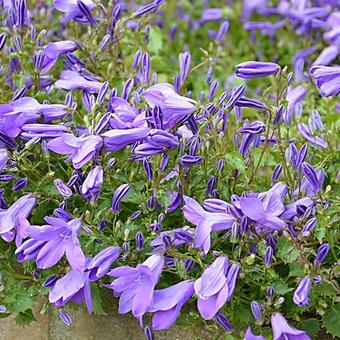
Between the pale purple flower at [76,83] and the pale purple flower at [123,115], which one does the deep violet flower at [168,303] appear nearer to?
the pale purple flower at [123,115]

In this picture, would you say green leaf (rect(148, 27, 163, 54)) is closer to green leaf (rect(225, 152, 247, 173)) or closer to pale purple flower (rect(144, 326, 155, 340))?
green leaf (rect(225, 152, 247, 173))

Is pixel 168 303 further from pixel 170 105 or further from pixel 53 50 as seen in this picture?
pixel 53 50

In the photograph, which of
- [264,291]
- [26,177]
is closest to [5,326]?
[26,177]

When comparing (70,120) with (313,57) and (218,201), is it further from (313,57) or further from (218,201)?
(313,57)

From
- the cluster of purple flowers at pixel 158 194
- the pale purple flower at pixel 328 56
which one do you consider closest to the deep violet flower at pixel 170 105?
the cluster of purple flowers at pixel 158 194

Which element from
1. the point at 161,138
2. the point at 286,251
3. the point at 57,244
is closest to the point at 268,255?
the point at 286,251

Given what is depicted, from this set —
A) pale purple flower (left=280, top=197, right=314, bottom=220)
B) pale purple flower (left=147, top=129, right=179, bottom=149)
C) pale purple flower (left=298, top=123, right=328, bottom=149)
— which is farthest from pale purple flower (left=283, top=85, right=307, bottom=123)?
pale purple flower (left=147, top=129, right=179, bottom=149)
